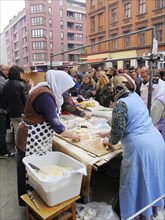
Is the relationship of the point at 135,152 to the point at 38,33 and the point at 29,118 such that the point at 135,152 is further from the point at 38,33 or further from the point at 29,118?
the point at 38,33

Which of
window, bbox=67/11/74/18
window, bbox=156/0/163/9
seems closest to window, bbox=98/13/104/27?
window, bbox=156/0/163/9

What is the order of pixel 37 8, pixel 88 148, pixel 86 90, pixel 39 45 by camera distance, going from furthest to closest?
1. pixel 39 45
2. pixel 37 8
3. pixel 86 90
4. pixel 88 148

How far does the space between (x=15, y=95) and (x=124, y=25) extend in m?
23.4

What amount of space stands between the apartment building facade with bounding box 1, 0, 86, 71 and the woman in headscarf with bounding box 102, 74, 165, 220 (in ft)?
156

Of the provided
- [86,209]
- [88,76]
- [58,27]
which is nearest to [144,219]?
[86,209]

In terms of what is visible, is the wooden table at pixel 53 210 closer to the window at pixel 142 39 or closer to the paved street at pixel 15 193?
the paved street at pixel 15 193

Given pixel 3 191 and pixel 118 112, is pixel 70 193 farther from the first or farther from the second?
pixel 3 191

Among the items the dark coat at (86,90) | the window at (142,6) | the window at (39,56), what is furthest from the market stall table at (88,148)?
the window at (39,56)

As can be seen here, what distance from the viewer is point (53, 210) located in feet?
5.35

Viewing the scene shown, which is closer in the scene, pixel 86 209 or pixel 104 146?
pixel 86 209

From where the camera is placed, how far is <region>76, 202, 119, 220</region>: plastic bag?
1.94m

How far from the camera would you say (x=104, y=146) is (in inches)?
87.7

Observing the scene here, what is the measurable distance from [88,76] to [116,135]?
14.0ft

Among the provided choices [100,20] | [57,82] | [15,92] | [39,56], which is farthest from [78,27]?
[57,82]
